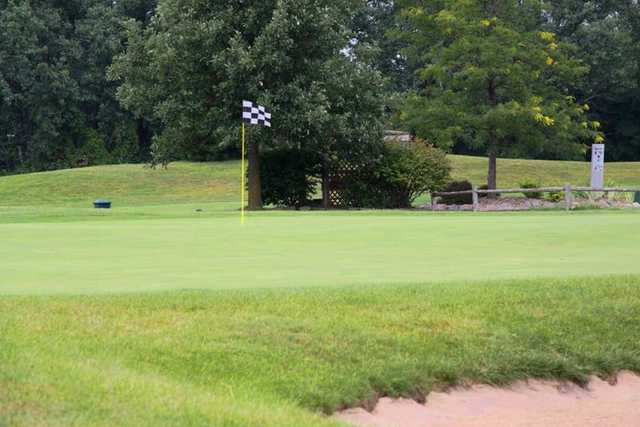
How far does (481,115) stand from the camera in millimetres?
37906

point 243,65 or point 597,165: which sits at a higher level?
point 243,65

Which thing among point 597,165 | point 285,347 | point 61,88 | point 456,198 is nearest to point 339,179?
point 456,198

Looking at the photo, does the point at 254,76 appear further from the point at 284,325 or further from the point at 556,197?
the point at 284,325

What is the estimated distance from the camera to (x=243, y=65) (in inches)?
1180

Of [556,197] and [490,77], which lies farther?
[490,77]

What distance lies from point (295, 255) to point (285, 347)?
494cm

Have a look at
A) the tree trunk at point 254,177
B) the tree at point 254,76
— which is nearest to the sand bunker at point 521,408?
the tree at point 254,76

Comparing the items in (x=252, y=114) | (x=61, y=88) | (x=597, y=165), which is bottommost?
(x=597, y=165)

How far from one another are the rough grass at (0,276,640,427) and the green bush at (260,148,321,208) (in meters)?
23.8

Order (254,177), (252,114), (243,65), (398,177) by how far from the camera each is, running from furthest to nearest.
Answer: (254,177), (398,177), (243,65), (252,114)

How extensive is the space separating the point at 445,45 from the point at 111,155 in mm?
32881

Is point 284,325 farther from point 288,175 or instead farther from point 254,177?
point 288,175

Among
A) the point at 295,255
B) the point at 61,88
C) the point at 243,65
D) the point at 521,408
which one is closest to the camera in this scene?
the point at 521,408

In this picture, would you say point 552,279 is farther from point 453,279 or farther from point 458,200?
point 458,200
